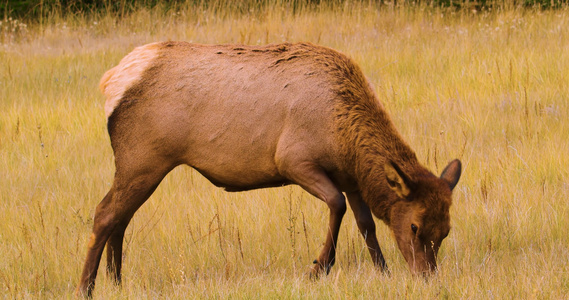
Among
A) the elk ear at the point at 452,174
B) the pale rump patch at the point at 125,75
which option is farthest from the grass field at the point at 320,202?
the pale rump patch at the point at 125,75

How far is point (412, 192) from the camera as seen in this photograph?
5145 mm

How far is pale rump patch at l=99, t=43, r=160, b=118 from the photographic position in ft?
17.9

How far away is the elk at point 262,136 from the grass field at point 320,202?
1.29 ft

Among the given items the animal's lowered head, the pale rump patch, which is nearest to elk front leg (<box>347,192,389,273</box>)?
the animal's lowered head

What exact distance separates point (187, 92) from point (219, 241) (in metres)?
1.25

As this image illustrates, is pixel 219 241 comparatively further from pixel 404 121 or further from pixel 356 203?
pixel 404 121

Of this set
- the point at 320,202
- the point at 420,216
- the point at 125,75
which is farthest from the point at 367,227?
the point at 125,75

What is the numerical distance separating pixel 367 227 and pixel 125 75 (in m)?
2.15

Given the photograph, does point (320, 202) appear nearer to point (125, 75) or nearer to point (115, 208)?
point (115, 208)

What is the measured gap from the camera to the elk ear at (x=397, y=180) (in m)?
5.03

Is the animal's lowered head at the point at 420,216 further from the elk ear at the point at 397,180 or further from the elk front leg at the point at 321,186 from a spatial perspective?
the elk front leg at the point at 321,186

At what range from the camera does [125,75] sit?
5.55 meters

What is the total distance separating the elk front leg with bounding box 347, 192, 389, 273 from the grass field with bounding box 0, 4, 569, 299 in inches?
4.7

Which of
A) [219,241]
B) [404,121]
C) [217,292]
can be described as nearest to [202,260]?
[219,241]
